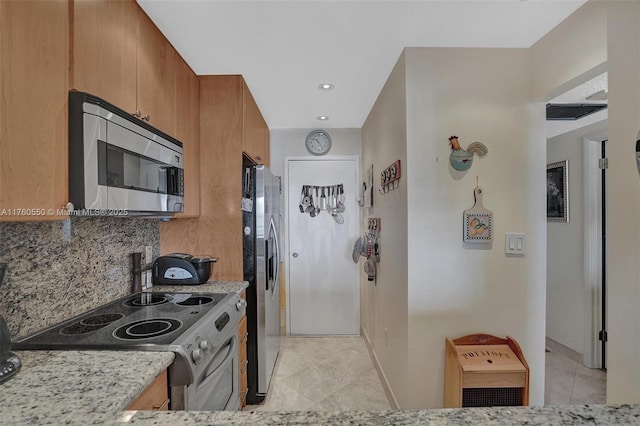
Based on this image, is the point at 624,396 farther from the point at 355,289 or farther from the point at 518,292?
the point at 355,289

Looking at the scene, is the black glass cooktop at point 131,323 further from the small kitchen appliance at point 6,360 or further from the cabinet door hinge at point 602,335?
the cabinet door hinge at point 602,335

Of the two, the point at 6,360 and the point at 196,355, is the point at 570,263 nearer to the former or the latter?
the point at 196,355

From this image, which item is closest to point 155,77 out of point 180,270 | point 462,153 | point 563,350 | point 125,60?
point 125,60

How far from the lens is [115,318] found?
152cm

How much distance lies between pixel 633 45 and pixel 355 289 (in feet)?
10.4

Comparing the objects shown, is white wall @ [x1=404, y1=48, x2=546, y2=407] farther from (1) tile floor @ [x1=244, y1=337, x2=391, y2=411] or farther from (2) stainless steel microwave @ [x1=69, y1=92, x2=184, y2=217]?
(2) stainless steel microwave @ [x1=69, y1=92, x2=184, y2=217]

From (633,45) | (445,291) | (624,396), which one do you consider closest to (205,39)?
(633,45)

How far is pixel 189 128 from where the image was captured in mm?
2164

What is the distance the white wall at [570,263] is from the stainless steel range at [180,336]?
3.01 m

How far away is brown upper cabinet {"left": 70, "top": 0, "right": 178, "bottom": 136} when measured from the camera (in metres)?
1.18

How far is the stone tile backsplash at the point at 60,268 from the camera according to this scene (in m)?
1.21

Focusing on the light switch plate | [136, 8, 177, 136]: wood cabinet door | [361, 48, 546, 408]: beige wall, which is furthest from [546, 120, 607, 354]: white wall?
[136, 8, 177, 136]: wood cabinet door

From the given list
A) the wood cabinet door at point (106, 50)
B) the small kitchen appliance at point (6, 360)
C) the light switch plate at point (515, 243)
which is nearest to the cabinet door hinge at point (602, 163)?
the light switch plate at point (515, 243)

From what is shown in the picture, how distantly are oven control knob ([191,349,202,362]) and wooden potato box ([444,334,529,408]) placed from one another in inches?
53.4
